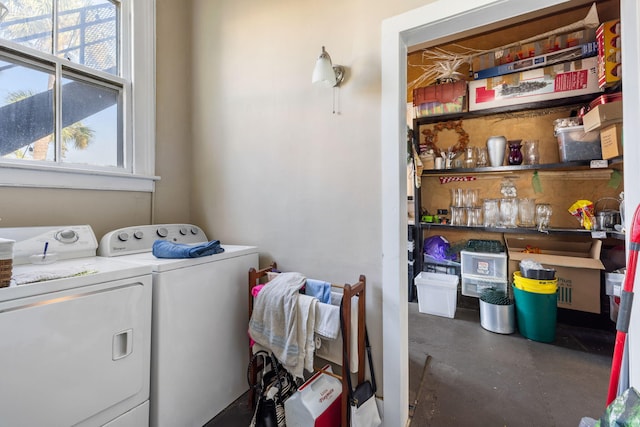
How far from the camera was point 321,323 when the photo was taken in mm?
1319

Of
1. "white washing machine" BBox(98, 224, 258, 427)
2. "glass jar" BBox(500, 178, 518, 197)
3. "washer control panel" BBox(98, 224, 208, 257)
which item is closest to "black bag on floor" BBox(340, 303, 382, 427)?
"white washing machine" BBox(98, 224, 258, 427)

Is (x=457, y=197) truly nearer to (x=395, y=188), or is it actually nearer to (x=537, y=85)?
(x=537, y=85)

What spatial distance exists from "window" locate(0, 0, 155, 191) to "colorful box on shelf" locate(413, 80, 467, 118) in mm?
2568

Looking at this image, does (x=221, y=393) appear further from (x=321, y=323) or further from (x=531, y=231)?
(x=531, y=231)

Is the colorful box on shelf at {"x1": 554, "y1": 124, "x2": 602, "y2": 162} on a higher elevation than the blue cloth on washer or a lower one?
higher

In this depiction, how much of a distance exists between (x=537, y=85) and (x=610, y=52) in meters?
0.64

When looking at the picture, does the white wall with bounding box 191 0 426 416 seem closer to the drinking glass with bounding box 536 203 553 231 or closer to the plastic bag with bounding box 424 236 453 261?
the plastic bag with bounding box 424 236 453 261

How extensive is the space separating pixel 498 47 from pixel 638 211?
2615mm

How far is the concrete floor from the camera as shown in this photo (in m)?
1.52

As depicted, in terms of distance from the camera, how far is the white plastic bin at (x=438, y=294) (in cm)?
284

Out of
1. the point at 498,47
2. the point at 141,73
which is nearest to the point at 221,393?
the point at 141,73

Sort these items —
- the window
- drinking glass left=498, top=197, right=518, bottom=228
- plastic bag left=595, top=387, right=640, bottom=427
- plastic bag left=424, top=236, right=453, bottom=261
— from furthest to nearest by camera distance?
plastic bag left=424, top=236, right=453, bottom=261
drinking glass left=498, top=197, right=518, bottom=228
the window
plastic bag left=595, top=387, right=640, bottom=427

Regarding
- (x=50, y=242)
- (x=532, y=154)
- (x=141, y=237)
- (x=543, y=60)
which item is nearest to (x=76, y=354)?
(x=50, y=242)

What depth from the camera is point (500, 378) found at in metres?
1.85
